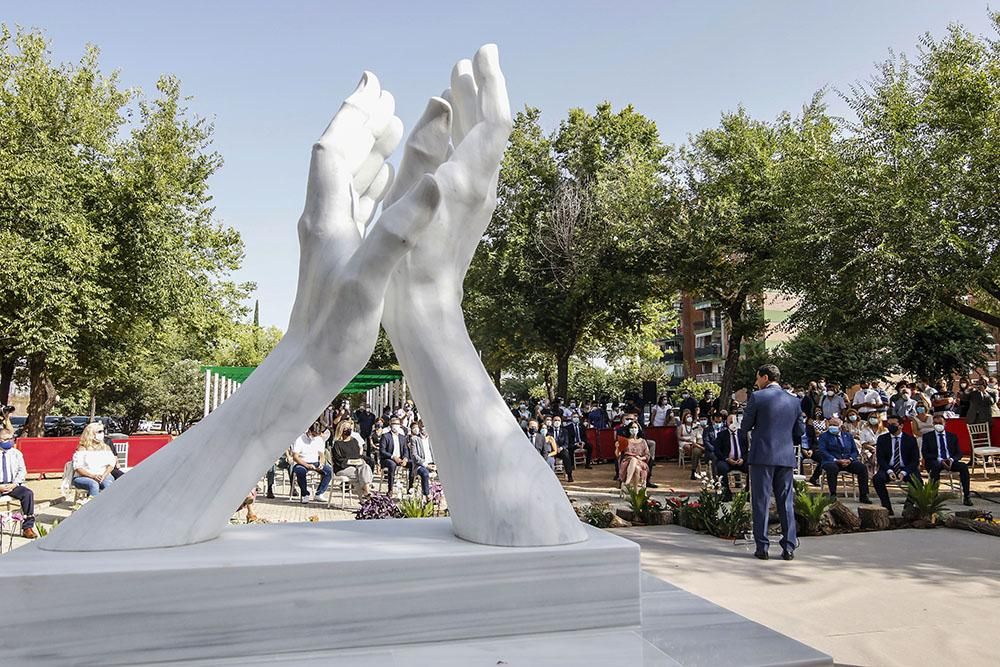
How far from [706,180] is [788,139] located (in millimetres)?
2524

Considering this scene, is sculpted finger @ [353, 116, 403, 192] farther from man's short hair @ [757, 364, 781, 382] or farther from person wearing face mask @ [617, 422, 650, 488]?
person wearing face mask @ [617, 422, 650, 488]

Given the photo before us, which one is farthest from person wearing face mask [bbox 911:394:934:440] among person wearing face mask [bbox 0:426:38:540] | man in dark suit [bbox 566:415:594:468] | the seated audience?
person wearing face mask [bbox 0:426:38:540]

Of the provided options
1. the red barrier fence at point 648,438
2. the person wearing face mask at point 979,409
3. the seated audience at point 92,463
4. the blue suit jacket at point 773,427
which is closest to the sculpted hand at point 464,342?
the blue suit jacket at point 773,427

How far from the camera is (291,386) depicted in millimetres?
4391

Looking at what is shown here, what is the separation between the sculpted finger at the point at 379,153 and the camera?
5.32 meters

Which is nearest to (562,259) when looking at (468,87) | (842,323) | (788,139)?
(788,139)

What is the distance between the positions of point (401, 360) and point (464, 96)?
1.84 meters

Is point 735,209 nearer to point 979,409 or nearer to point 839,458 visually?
point 979,409

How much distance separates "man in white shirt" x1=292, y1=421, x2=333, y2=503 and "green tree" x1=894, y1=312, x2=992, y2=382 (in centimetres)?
2772

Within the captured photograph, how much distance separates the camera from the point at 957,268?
43.6 ft

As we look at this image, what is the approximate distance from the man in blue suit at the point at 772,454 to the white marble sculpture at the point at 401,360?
366 cm

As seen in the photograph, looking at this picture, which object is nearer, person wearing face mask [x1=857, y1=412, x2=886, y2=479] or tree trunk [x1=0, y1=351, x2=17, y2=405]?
person wearing face mask [x1=857, y1=412, x2=886, y2=479]

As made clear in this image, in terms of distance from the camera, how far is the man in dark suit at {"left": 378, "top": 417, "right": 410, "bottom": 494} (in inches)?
546

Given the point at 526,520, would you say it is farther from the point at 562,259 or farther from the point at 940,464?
the point at 562,259
